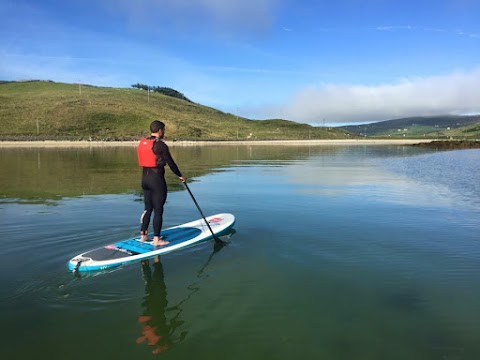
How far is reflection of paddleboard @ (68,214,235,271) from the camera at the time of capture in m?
8.68

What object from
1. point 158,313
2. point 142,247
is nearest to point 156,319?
point 158,313

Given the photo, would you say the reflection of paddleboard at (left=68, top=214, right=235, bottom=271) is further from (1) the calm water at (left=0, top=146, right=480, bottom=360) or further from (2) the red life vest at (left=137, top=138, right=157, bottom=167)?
(2) the red life vest at (left=137, top=138, right=157, bottom=167)

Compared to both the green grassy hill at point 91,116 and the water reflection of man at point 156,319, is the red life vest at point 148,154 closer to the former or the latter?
the water reflection of man at point 156,319

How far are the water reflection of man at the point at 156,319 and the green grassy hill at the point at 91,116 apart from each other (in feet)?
357

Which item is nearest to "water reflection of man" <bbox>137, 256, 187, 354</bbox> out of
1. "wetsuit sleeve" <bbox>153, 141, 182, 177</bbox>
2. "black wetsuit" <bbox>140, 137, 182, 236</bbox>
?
"black wetsuit" <bbox>140, 137, 182, 236</bbox>

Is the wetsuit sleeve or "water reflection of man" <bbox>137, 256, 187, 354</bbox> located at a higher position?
the wetsuit sleeve

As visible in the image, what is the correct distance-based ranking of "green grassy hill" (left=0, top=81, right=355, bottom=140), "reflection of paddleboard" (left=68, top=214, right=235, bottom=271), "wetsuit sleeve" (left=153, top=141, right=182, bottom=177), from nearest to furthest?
1. "reflection of paddleboard" (left=68, top=214, right=235, bottom=271)
2. "wetsuit sleeve" (left=153, top=141, right=182, bottom=177)
3. "green grassy hill" (left=0, top=81, right=355, bottom=140)

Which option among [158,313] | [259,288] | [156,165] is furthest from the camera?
[156,165]

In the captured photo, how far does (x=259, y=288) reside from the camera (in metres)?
7.93

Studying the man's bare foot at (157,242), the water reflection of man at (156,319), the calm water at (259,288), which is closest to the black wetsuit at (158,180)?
the man's bare foot at (157,242)

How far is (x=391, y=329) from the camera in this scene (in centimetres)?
628

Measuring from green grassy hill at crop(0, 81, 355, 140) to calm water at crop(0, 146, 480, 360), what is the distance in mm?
105148

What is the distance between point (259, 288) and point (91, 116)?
475 ft

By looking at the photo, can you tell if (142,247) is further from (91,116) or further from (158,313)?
(91,116)
